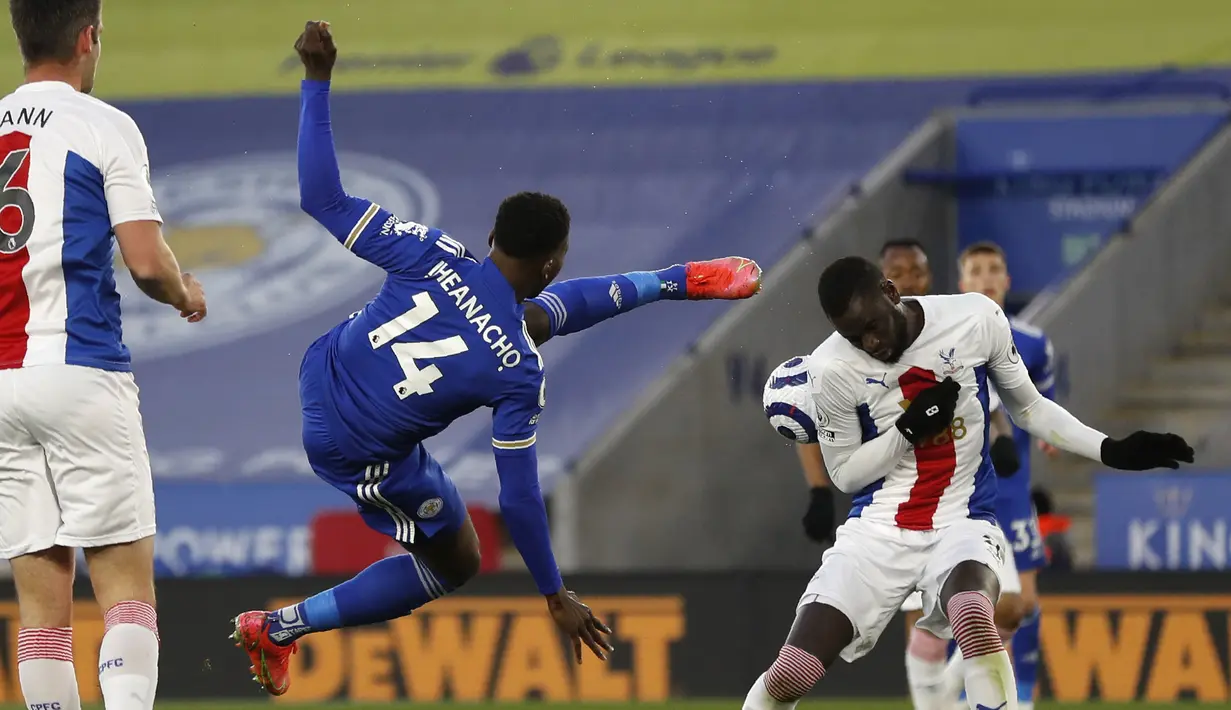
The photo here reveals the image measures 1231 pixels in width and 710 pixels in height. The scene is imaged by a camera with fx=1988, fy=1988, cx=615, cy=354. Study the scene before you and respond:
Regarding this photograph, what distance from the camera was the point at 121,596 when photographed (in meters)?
5.02

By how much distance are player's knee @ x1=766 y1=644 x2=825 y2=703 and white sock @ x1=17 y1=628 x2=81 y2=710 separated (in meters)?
2.05

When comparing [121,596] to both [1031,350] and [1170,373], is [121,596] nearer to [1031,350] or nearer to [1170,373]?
[1031,350]

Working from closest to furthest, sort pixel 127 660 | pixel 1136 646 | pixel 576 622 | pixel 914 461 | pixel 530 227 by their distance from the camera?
pixel 127 660 < pixel 576 622 < pixel 530 227 < pixel 914 461 < pixel 1136 646

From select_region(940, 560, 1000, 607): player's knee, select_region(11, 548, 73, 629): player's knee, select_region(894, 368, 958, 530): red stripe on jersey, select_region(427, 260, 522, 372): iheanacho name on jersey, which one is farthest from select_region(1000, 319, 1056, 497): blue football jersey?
select_region(11, 548, 73, 629): player's knee

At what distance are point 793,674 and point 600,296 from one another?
129cm

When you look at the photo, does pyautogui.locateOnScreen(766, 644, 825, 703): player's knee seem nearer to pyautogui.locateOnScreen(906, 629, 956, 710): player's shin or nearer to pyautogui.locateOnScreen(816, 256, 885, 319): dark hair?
pyautogui.locateOnScreen(816, 256, 885, 319): dark hair

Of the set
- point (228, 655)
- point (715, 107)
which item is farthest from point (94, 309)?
point (715, 107)

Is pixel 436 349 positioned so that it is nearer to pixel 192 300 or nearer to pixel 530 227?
pixel 530 227

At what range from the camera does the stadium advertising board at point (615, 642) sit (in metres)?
10.0

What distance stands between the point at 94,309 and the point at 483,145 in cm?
1364

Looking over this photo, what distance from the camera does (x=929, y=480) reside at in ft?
20.3

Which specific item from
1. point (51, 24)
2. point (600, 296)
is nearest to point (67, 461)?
point (51, 24)

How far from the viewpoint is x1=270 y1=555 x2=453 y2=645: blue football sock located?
6242mm

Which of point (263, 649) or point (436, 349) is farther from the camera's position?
point (263, 649)
